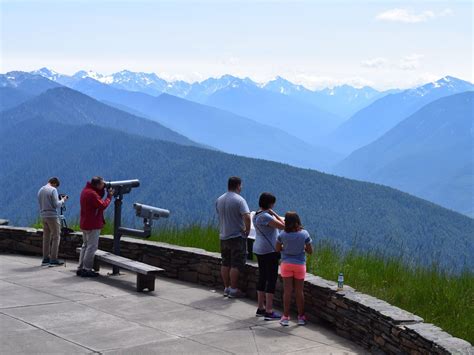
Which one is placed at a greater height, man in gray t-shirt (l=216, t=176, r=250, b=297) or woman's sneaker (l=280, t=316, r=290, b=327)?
man in gray t-shirt (l=216, t=176, r=250, b=297)

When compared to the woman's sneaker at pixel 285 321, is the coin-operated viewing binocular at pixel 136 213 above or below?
above

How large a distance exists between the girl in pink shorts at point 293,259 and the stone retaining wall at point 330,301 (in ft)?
0.90

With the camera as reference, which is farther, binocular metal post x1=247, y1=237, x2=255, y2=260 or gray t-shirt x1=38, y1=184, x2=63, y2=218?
gray t-shirt x1=38, y1=184, x2=63, y2=218

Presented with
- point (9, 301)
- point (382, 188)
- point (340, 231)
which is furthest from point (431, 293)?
point (382, 188)

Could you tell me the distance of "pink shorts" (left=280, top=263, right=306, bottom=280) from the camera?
8055 mm

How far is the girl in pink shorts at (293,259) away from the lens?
806cm

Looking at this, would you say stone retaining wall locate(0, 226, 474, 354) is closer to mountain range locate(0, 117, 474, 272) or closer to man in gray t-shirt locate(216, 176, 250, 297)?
man in gray t-shirt locate(216, 176, 250, 297)

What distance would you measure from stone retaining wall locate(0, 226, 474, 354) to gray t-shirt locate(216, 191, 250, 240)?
52 centimetres

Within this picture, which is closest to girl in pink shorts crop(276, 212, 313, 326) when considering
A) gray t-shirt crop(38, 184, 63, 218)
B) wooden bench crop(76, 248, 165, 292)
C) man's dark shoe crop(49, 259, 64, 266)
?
wooden bench crop(76, 248, 165, 292)

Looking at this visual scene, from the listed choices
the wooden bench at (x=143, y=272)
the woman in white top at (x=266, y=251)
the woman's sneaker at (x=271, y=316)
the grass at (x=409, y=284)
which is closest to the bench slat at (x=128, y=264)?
the wooden bench at (x=143, y=272)

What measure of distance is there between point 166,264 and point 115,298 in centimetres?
172

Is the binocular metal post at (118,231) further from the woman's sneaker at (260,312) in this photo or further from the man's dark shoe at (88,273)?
the woman's sneaker at (260,312)

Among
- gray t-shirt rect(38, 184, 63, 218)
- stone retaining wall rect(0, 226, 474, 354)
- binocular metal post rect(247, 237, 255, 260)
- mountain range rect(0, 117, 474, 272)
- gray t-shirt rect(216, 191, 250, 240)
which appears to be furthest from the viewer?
mountain range rect(0, 117, 474, 272)

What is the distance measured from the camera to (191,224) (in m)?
12.6
